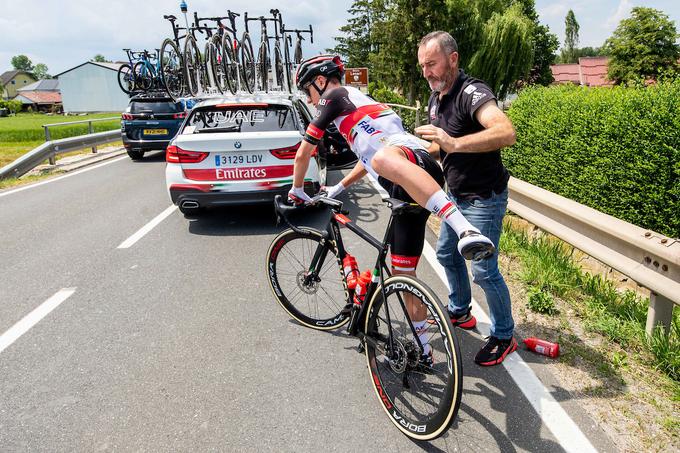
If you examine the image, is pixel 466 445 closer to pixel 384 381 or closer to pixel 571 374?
pixel 384 381

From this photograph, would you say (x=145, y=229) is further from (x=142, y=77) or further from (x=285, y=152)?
(x=142, y=77)

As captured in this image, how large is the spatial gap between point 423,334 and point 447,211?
0.76 m

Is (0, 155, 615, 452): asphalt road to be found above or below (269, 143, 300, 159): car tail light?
below

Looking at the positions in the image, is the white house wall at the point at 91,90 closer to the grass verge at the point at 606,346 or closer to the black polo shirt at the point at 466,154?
the grass verge at the point at 606,346

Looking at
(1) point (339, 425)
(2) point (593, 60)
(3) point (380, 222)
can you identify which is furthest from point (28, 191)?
(2) point (593, 60)

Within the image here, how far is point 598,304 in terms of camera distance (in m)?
3.90

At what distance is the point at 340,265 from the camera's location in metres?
3.48

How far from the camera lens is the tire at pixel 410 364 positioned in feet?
7.58

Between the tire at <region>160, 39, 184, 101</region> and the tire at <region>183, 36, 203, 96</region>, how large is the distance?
0.81 feet

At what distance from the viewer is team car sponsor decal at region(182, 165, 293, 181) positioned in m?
6.18

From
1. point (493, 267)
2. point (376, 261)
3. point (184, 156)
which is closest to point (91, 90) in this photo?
point (184, 156)

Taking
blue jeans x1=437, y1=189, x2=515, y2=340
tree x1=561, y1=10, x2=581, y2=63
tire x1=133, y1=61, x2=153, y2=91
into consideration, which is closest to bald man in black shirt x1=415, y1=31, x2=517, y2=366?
blue jeans x1=437, y1=189, x2=515, y2=340

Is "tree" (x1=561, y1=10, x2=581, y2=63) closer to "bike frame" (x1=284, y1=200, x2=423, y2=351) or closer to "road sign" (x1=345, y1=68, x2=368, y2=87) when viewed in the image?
"road sign" (x1=345, y1=68, x2=368, y2=87)

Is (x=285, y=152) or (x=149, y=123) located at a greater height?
(x=149, y=123)
